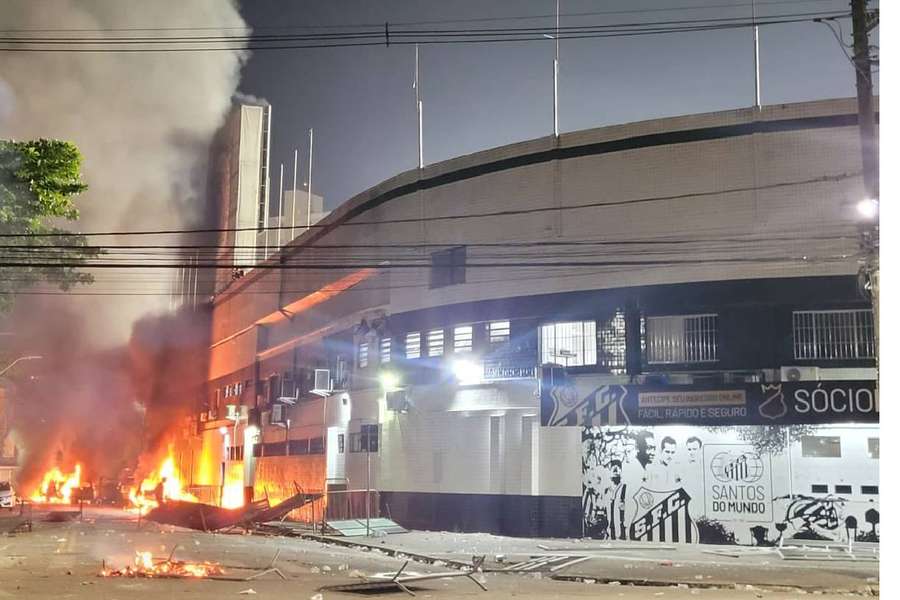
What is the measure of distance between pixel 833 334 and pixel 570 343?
6975 mm

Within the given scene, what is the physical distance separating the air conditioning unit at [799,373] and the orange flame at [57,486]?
53541 mm

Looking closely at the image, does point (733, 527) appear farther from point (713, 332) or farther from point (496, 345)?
point (496, 345)

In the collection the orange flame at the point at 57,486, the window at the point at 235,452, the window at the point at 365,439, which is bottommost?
the orange flame at the point at 57,486

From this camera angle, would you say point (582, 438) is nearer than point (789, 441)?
No

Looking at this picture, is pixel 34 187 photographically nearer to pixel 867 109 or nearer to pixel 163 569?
pixel 163 569

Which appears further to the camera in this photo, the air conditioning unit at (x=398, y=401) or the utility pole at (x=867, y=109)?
the air conditioning unit at (x=398, y=401)

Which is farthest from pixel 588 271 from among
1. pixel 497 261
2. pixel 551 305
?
pixel 497 261

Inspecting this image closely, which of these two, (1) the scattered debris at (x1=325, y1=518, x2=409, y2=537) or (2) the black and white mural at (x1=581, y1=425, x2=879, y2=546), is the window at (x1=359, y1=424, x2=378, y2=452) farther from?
(2) the black and white mural at (x1=581, y1=425, x2=879, y2=546)

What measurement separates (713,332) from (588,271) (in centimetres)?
387

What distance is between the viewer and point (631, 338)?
23484 mm

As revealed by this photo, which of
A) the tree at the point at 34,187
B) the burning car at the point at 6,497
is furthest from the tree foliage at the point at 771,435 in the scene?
the burning car at the point at 6,497

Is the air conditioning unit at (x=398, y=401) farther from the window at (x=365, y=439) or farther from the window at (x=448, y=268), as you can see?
the window at (x=448, y=268)

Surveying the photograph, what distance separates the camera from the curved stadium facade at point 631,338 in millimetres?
21656

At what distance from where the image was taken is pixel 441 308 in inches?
1091
